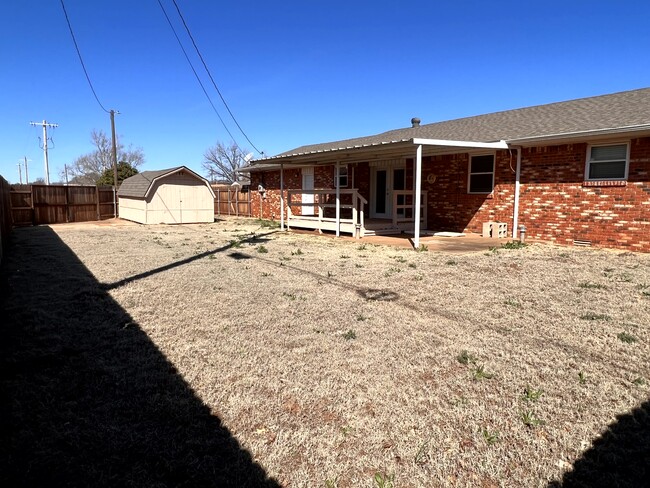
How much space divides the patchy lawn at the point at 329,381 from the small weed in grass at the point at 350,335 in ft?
0.09

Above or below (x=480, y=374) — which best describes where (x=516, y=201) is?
above

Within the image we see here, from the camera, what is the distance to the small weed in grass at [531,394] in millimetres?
3334

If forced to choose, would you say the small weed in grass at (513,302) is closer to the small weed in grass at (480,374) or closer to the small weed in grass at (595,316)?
the small weed in grass at (595,316)

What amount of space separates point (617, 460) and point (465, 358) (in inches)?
61.3

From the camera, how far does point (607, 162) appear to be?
10.6 m

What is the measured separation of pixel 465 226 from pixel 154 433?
12.5 meters

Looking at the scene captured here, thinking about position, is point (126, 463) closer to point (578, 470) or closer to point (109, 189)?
point (578, 470)

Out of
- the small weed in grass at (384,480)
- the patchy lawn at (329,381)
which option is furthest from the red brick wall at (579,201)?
the small weed in grass at (384,480)

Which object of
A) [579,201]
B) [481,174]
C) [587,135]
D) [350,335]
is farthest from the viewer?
[481,174]

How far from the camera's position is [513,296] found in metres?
6.32

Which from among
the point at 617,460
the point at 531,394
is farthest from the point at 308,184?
the point at 617,460

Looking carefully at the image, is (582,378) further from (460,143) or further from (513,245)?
(460,143)

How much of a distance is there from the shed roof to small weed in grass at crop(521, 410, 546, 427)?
69.5 feet

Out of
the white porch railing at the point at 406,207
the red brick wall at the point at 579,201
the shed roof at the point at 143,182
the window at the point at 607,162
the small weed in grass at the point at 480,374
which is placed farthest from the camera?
the shed roof at the point at 143,182
